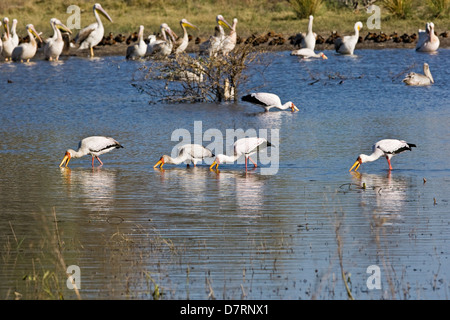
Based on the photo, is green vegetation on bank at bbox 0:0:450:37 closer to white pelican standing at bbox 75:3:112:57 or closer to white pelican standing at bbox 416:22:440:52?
white pelican standing at bbox 75:3:112:57

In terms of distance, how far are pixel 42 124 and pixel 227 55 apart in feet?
13.2

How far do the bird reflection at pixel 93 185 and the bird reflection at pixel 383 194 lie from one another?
2578 mm

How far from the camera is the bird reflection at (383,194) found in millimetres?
8219

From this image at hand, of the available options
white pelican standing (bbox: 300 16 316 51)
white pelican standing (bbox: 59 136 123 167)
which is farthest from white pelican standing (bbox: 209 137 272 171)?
white pelican standing (bbox: 300 16 316 51)

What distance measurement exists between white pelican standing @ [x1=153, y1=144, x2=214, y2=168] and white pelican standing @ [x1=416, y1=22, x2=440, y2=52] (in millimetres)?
15123

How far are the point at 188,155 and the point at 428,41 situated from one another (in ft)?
50.6

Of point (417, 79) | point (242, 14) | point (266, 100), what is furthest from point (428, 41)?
point (266, 100)

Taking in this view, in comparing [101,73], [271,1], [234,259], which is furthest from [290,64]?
[234,259]

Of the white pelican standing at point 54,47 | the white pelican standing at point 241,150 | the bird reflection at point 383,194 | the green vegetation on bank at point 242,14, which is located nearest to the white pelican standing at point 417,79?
the white pelican standing at point 241,150

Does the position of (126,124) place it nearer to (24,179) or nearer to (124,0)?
(24,179)

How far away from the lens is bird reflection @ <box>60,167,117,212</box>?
29.6ft

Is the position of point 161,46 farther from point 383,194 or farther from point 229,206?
point 229,206

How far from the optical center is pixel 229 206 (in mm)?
8758

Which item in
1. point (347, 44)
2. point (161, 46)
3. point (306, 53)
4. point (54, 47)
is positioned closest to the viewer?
point (306, 53)
